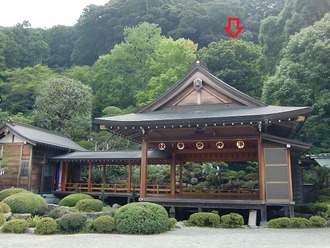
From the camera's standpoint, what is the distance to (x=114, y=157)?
2311 cm

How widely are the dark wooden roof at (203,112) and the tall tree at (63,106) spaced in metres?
19.0

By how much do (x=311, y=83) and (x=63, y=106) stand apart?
2518 cm

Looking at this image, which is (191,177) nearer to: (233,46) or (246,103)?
(246,103)

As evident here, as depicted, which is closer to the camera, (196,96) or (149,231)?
(149,231)

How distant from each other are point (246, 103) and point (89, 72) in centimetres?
3565

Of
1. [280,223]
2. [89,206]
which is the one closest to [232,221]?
[280,223]

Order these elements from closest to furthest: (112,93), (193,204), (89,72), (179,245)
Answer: (179,245)
(193,204)
(112,93)
(89,72)

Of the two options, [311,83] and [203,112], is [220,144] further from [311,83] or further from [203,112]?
[311,83]

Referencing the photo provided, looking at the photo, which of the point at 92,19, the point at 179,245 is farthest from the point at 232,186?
the point at 92,19

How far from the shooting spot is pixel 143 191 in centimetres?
1609

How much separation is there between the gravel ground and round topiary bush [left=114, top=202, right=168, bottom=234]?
40 centimetres

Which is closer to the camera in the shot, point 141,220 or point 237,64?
point 141,220

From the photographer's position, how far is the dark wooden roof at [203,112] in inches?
545

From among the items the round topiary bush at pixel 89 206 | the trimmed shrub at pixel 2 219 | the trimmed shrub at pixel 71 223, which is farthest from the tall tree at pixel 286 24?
the trimmed shrub at pixel 2 219
